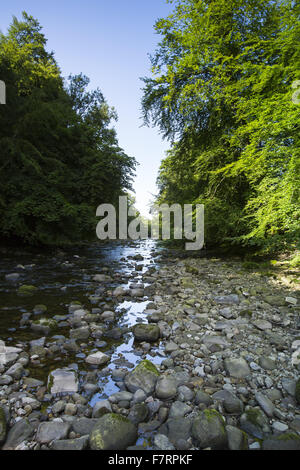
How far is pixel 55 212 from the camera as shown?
10.4 m

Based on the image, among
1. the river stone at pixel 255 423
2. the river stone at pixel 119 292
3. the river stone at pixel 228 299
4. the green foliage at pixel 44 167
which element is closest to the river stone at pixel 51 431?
the river stone at pixel 255 423

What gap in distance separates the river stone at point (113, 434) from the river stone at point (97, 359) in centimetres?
97

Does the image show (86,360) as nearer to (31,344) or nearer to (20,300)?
(31,344)

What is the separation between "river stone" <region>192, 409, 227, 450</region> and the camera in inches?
63.2

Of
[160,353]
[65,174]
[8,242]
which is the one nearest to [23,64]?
[65,174]

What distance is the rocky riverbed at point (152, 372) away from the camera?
5.58 feet

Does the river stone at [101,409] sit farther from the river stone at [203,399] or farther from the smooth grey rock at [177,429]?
the river stone at [203,399]

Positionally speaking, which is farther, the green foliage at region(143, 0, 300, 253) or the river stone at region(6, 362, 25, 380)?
the green foliage at region(143, 0, 300, 253)

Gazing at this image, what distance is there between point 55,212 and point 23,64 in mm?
8429

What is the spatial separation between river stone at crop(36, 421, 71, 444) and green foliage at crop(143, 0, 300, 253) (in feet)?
→ 17.9

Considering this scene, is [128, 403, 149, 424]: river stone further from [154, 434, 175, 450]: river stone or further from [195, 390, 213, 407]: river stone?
[195, 390, 213, 407]: river stone

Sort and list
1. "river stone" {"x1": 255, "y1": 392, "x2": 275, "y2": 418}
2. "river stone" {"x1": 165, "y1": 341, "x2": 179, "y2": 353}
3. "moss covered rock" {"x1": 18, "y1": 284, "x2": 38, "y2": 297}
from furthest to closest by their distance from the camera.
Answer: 1. "moss covered rock" {"x1": 18, "y1": 284, "x2": 38, "y2": 297}
2. "river stone" {"x1": 165, "y1": 341, "x2": 179, "y2": 353}
3. "river stone" {"x1": 255, "y1": 392, "x2": 275, "y2": 418}

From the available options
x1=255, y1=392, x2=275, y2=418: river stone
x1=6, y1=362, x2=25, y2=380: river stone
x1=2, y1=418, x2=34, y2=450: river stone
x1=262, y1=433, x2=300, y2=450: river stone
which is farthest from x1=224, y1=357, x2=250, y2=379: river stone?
x1=6, y1=362, x2=25, y2=380: river stone

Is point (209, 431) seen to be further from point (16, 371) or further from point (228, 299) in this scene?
point (228, 299)
